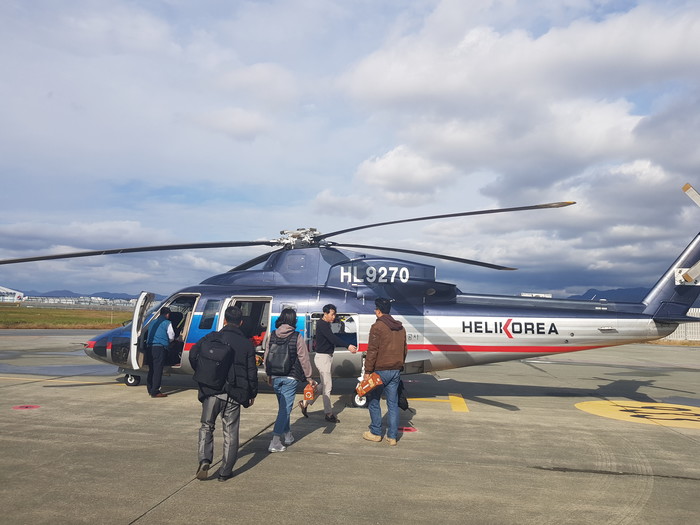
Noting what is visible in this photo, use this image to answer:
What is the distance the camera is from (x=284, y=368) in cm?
639

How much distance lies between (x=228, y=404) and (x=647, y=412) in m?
8.69

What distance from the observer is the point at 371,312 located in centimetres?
1037

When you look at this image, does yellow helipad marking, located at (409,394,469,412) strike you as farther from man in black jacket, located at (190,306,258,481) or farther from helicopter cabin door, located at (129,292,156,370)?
helicopter cabin door, located at (129,292,156,370)

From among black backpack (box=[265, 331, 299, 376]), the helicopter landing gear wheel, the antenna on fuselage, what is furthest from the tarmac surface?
the antenna on fuselage

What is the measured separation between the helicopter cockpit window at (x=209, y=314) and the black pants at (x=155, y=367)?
3.02ft

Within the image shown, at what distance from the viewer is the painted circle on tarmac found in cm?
896

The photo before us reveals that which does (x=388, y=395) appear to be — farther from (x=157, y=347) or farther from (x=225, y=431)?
(x=157, y=347)

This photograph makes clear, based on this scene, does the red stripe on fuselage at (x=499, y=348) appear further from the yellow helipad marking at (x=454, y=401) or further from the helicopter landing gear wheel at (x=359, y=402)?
the yellow helipad marking at (x=454, y=401)

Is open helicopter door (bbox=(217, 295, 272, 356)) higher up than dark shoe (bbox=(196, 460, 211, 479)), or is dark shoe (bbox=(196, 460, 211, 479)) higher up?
open helicopter door (bbox=(217, 295, 272, 356))

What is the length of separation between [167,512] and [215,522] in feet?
1.64

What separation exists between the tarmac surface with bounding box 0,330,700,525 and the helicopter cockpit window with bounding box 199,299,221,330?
1504mm

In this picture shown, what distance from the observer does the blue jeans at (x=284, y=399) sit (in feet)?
20.9

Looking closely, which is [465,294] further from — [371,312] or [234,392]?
[234,392]

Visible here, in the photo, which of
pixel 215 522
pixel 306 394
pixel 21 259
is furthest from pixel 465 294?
pixel 21 259
